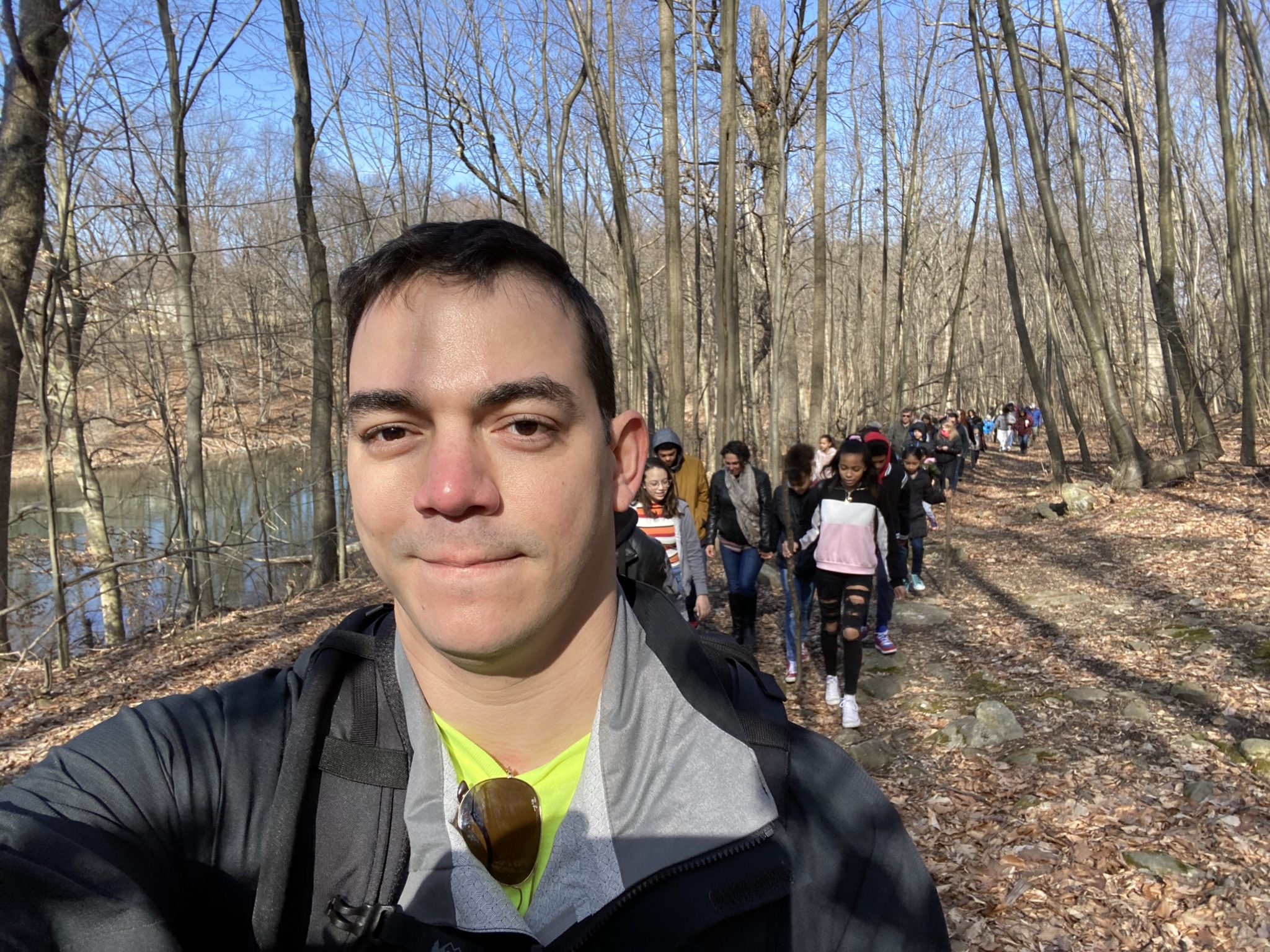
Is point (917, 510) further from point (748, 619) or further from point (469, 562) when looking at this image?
point (469, 562)

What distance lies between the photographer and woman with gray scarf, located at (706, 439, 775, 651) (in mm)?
7242

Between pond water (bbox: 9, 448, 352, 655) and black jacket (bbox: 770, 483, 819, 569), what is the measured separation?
503cm

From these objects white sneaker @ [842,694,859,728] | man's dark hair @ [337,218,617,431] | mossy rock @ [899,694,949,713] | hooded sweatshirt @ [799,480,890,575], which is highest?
man's dark hair @ [337,218,617,431]

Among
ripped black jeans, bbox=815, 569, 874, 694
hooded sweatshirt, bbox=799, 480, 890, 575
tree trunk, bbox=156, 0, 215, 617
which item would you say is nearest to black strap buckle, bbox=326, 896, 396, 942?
ripped black jeans, bbox=815, 569, 874, 694

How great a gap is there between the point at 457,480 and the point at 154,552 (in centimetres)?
1359

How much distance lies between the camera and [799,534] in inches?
271

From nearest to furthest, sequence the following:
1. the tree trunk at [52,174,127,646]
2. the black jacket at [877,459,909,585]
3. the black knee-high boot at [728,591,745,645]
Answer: the black jacket at [877,459,909,585]
the black knee-high boot at [728,591,745,645]
the tree trunk at [52,174,127,646]

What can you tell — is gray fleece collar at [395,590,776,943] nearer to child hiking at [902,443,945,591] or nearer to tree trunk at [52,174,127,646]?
child hiking at [902,443,945,591]

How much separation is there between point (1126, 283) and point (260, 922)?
1857 inches

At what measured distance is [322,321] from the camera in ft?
41.3

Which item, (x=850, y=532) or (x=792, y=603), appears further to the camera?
(x=792, y=603)

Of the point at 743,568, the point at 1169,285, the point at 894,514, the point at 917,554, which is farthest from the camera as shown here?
the point at 1169,285

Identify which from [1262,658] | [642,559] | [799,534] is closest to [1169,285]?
[1262,658]

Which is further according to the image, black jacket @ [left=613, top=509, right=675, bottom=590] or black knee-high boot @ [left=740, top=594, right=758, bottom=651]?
black knee-high boot @ [left=740, top=594, right=758, bottom=651]
